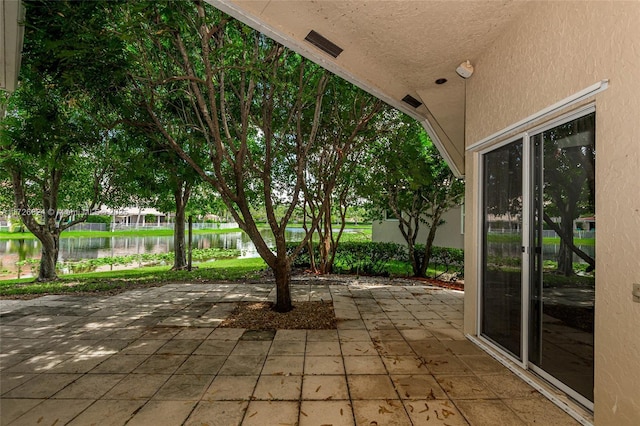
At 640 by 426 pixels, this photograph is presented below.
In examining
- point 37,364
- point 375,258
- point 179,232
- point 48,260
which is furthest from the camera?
point 179,232

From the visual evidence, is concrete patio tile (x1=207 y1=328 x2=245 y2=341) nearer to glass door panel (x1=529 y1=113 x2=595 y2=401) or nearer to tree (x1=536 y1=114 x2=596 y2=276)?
glass door panel (x1=529 y1=113 x2=595 y2=401)

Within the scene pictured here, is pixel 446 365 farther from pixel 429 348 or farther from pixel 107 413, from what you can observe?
pixel 107 413

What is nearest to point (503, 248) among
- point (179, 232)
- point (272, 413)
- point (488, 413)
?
point (488, 413)

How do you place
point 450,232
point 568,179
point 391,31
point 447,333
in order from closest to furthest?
point 568,179
point 391,31
point 447,333
point 450,232

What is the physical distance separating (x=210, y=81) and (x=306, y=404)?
3855 millimetres

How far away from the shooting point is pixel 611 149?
2074 millimetres

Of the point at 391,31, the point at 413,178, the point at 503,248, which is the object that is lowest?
the point at 503,248

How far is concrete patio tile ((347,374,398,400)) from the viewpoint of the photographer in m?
2.60

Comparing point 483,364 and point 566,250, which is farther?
point 483,364

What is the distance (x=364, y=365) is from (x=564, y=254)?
2.14 meters

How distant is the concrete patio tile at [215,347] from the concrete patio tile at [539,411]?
9.30 ft

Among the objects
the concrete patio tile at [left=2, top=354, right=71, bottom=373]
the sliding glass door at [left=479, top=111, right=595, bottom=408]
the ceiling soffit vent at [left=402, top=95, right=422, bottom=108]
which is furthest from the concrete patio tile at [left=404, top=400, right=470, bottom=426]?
the ceiling soffit vent at [left=402, top=95, right=422, bottom=108]

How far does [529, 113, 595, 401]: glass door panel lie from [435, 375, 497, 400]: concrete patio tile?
0.62 metres

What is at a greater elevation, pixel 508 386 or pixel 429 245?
pixel 429 245
